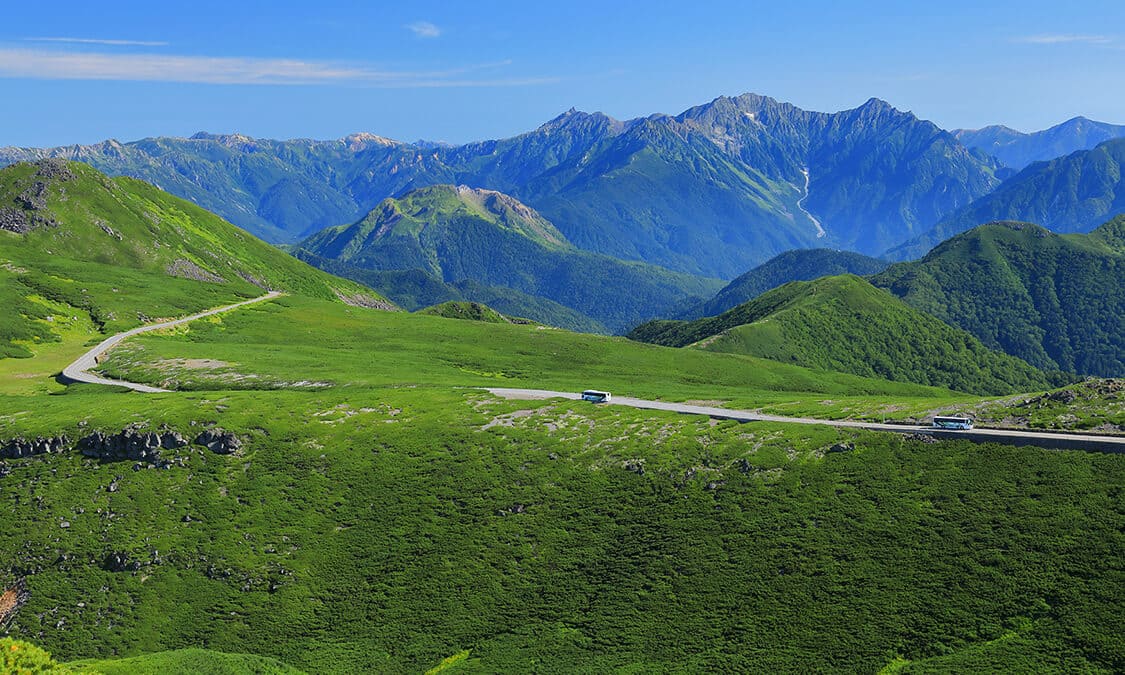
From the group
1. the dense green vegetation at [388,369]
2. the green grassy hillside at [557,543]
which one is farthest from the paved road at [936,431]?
the dense green vegetation at [388,369]

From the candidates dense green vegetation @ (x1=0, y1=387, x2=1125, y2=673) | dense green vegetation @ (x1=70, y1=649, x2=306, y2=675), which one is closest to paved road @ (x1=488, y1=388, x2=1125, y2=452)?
dense green vegetation @ (x1=0, y1=387, x2=1125, y2=673)

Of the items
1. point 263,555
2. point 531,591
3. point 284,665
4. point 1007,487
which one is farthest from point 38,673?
point 1007,487

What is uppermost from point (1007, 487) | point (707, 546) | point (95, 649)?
point (1007, 487)

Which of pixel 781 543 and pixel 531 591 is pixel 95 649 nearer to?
pixel 531 591

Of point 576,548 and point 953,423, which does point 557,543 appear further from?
point 953,423

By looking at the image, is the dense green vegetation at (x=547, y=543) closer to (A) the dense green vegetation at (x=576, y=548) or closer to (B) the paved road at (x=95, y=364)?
(A) the dense green vegetation at (x=576, y=548)

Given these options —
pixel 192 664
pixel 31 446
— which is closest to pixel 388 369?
pixel 31 446

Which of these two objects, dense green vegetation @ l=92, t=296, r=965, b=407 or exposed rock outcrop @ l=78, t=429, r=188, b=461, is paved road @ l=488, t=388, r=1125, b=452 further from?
exposed rock outcrop @ l=78, t=429, r=188, b=461
